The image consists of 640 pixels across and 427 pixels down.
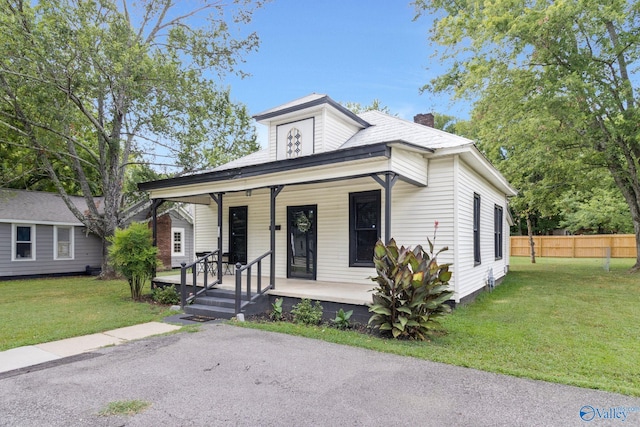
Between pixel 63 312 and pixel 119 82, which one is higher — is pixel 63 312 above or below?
below

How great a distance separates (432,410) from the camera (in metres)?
3.23

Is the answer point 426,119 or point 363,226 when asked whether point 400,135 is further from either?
point 426,119

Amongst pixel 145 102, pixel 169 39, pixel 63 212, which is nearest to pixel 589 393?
pixel 145 102

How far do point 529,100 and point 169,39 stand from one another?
13.0m

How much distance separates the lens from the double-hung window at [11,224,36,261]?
1471cm

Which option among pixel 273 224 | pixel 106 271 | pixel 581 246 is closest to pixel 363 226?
pixel 273 224

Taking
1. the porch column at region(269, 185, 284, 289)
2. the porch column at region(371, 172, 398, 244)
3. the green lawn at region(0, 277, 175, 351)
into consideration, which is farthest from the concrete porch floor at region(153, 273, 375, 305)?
the green lawn at region(0, 277, 175, 351)

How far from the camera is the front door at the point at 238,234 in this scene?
10.9 m

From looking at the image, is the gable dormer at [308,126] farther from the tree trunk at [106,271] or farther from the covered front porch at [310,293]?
the tree trunk at [106,271]

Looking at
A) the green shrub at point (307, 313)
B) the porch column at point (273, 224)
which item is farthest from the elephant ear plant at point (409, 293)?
the porch column at point (273, 224)

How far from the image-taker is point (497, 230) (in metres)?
12.3

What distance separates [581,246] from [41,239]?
101 feet

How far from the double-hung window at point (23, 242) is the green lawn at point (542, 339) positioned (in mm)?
13401

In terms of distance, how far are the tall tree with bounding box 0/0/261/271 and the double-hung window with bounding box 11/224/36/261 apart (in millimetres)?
2478
